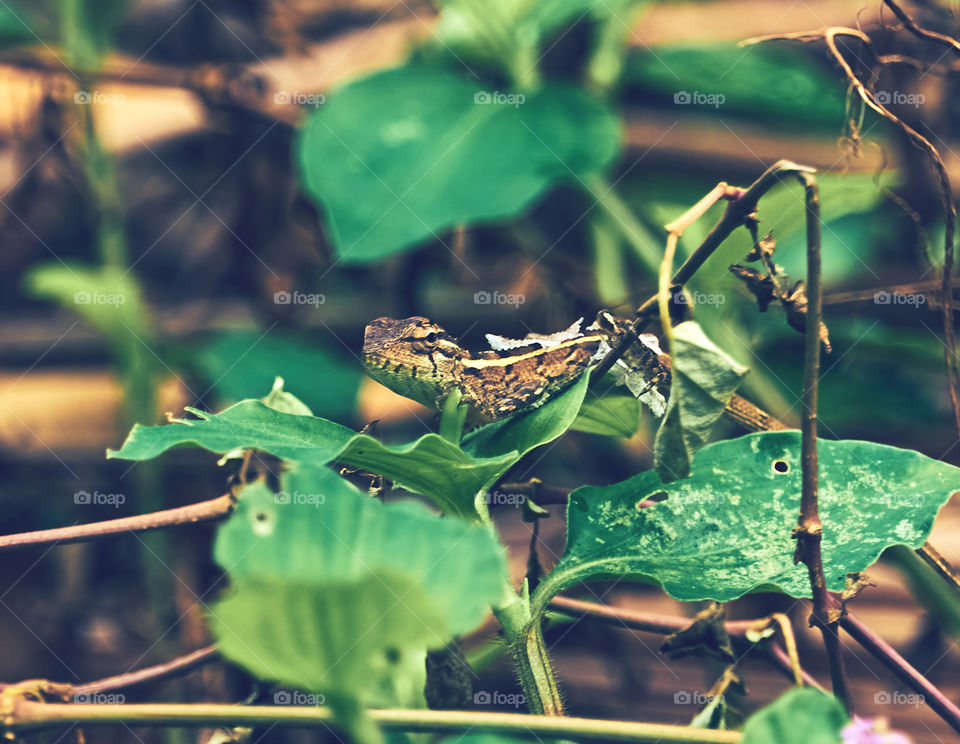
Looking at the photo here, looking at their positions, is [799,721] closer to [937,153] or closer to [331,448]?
[331,448]

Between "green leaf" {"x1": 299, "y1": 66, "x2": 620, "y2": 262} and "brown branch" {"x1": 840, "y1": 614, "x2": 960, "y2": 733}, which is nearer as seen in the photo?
"brown branch" {"x1": 840, "y1": 614, "x2": 960, "y2": 733}

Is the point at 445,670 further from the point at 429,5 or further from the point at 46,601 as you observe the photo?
the point at 429,5

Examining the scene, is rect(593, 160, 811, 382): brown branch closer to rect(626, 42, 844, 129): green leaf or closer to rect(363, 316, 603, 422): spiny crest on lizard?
rect(363, 316, 603, 422): spiny crest on lizard

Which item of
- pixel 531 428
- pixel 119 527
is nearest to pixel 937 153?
pixel 531 428

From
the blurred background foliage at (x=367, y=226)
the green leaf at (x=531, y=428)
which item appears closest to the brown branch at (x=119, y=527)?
the green leaf at (x=531, y=428)

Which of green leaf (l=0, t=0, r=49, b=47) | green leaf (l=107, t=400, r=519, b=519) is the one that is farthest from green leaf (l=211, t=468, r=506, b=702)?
green leaf (l=0, t=0, r=49, b=47)
